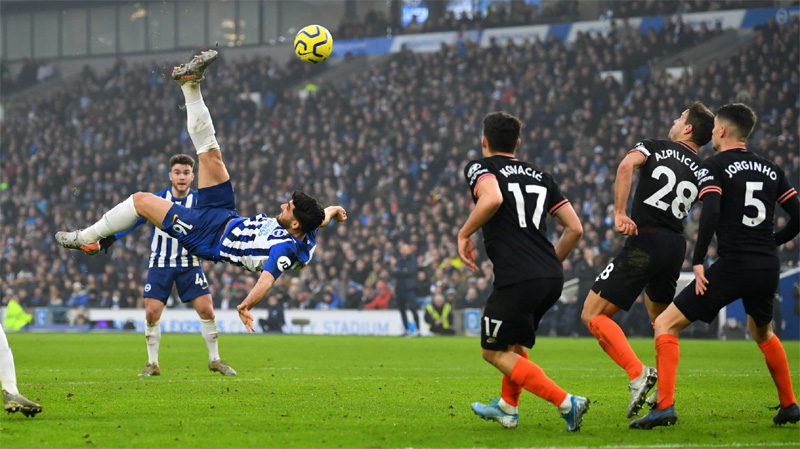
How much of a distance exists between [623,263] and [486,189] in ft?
6.11

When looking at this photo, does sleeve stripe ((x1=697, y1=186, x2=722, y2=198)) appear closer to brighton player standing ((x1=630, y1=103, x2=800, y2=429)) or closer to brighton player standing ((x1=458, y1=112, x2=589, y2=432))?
brighton player standing ((x1=630, y1=103, x2=800, y2=429))

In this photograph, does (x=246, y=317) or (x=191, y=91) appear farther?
(x=191, y=91)

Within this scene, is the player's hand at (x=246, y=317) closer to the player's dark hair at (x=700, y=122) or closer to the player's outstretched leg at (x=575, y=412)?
the player's outstretched leg at (x=575, y=412)

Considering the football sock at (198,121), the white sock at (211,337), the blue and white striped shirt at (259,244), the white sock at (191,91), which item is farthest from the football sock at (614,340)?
the white sock at (211,337)

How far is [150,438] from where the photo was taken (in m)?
6.50

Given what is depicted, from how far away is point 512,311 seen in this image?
6750 mm

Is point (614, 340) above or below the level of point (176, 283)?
above

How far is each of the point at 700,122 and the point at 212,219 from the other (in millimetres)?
4474

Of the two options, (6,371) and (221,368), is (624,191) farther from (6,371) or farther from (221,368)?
(221,368)

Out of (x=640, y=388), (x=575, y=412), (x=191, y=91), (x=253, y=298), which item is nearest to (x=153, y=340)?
Answer: (x=191, y=91)

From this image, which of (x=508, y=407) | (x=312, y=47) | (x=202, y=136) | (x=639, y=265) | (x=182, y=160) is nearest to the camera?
(x=508, y=407)

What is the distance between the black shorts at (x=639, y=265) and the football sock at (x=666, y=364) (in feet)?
2.06

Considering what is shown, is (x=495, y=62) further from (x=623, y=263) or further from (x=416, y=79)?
(x=623, y=263)

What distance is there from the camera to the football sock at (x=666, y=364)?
23.6 ft
